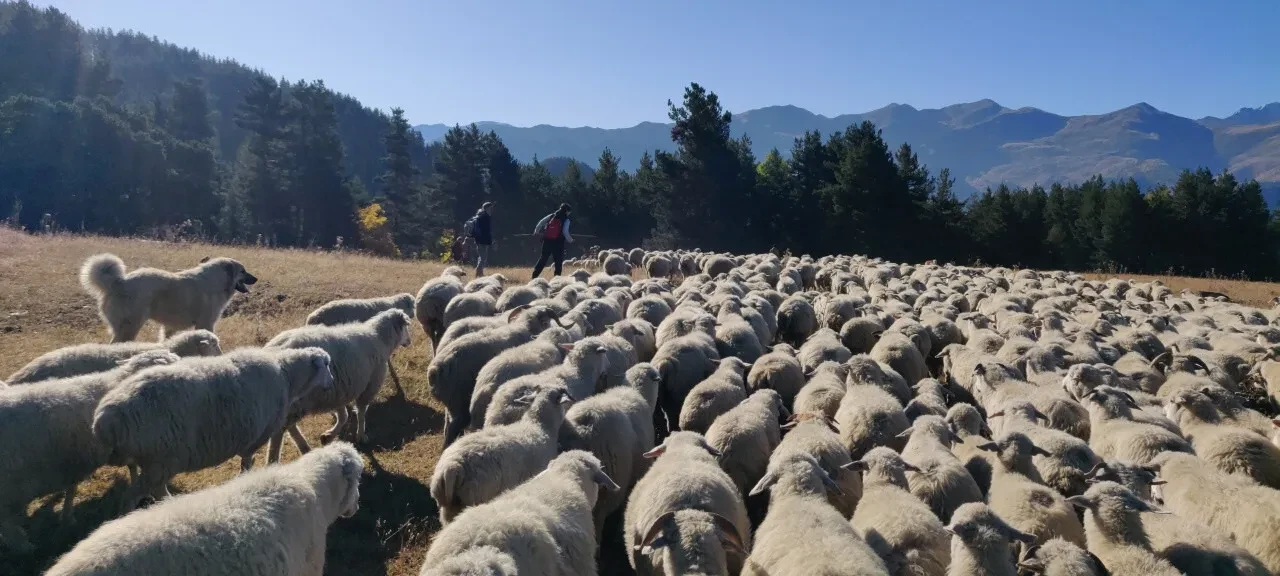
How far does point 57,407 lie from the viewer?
569cm

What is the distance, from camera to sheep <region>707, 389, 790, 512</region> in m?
6.33

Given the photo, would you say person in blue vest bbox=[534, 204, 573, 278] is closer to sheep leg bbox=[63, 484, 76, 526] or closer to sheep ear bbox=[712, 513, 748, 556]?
sheep leg bbox=[63, 484, 76, 526]

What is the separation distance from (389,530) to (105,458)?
2380 millimetres

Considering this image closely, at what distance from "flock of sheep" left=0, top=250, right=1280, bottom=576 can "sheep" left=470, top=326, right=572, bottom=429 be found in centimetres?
4

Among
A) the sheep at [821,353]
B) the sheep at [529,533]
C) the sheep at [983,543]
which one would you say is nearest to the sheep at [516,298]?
the sheep at [821,353]

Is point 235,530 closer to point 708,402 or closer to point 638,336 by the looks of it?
point 708,402

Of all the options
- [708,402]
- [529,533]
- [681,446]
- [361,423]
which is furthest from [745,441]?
[361,423]

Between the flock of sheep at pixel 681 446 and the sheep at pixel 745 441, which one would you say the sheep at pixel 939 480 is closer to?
the flock of sheep at pixel 681 446

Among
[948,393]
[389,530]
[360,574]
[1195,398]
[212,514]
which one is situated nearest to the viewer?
[212,514]

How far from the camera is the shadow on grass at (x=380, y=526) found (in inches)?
229

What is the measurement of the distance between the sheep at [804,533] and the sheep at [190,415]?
4720 mm

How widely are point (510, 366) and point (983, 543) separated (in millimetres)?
5217

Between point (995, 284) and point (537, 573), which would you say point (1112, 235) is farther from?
point (537, 573)

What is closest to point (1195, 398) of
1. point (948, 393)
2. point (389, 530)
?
point (948, 393)
